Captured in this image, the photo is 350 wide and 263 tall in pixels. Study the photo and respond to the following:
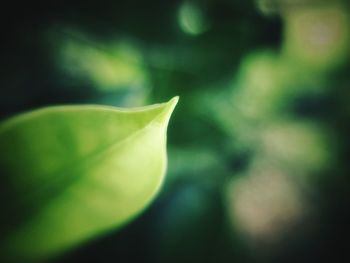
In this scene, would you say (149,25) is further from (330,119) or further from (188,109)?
(330,119)

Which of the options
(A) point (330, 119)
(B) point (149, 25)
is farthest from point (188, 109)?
(A) point (330, 119)

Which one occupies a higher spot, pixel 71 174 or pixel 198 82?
pixel 198 82

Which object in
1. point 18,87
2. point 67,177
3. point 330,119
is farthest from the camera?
point 330,119

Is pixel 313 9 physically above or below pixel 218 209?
above

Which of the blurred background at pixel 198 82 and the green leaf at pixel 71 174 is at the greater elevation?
the blurred background at pixel 198 82

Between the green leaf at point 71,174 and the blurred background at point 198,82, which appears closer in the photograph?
the green leaf at point 71,174
